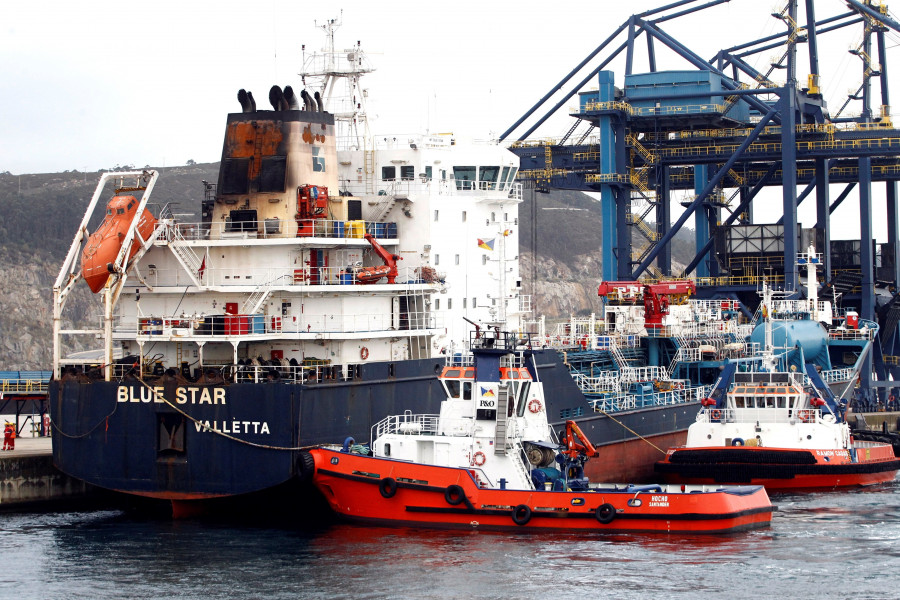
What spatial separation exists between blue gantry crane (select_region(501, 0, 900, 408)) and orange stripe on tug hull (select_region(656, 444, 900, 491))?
1880 cm

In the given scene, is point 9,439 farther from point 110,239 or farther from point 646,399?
point 646,399

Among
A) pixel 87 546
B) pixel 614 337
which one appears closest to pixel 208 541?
pixel 87 546

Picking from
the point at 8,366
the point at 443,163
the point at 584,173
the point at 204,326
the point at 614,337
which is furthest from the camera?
the point at 8,366

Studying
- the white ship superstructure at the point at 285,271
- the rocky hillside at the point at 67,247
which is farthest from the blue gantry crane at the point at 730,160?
the white ship superstructure at the point at 285,271

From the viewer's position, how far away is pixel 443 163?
132 ft

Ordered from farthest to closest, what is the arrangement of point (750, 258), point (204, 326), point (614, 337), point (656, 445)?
point (750, 258) → point (614, 337) → point (656, 445) → point (204, 326)

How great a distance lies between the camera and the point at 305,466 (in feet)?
104

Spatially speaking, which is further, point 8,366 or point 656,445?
point 8,366

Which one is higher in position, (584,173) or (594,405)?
(584,173)

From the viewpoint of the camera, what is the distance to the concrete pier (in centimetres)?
3497

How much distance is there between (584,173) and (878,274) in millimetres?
15374

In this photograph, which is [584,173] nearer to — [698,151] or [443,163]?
[698,151]

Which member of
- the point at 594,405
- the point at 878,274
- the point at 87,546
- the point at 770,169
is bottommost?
the point at 87,546

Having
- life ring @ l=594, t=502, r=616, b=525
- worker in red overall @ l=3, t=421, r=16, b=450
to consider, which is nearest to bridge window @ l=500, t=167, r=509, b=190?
life ring @ l=594, t=502, r=616, b=525
